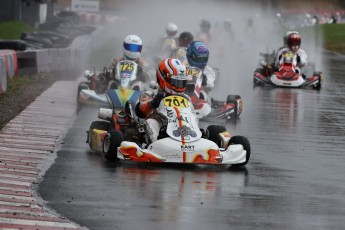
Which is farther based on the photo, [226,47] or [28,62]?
[226,47]

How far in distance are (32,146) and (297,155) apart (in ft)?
11.2

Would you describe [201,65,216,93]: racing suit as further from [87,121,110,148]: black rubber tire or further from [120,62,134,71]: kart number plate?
[87,121,110,148]: black rubber tire

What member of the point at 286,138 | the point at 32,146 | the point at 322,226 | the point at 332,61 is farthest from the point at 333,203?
the point at 332,61

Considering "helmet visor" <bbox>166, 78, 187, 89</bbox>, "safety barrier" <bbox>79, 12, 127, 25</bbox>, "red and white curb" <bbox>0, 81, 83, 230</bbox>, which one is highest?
"helmet visor" <bbox>166, 78, 187, 89</bbox>

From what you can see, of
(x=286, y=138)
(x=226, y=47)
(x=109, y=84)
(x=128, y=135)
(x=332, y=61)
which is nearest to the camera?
(x=128, y=135)

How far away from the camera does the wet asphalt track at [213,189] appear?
920 cm

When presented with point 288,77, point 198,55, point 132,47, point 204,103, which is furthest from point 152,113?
point 288,77

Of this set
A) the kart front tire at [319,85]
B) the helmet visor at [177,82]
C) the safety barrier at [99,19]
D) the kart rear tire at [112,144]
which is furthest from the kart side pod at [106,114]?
the safety barrier at [99,19]

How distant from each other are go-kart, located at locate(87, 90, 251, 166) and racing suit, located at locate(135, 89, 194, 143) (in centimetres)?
7

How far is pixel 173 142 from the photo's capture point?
12266 millimetres

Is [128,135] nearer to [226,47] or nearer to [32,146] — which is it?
[32,146]

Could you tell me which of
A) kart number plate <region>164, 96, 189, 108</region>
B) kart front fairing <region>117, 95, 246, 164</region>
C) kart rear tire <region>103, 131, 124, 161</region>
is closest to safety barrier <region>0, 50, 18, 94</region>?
kart number plate <region>164, 96, 189, 108</region>

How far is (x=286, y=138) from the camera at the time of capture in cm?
1620

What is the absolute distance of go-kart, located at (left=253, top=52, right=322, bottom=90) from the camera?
26734 mm
